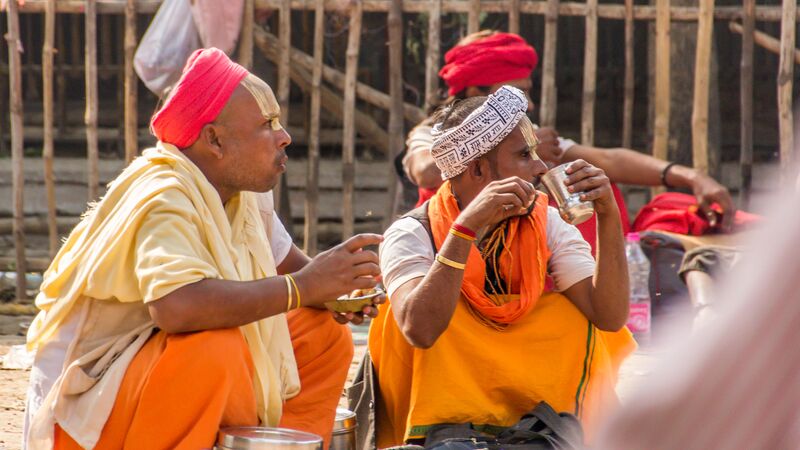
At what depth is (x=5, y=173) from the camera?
9.10 metres

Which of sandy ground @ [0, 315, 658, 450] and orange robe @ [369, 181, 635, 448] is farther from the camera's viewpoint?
sandy ground @ [0, 315, 658, 450]

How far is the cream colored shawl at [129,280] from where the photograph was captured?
3045mm

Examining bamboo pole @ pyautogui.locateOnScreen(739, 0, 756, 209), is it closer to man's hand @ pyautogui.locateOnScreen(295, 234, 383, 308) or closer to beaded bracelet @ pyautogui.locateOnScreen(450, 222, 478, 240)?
beaded bracelet @ pyautogui.locateOnScreen(450, 222, 478, 240)

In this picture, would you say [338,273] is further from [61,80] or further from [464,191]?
[61,80]

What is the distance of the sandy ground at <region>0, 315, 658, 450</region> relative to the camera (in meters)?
Result: 4.50

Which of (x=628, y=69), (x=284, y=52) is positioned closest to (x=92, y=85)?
(x=284, y=52)

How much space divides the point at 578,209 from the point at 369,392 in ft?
2.83

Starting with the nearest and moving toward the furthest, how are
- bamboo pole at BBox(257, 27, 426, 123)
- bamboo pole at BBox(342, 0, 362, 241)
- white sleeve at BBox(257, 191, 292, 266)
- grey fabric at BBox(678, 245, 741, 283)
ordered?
white sleeve at BBox(257, 191, 292, 266) < grey fabric at BBox(678, 245, 741, 283) < bamboo pole at BBox(342, 0, 362, 241) < bamboo pole at BBox(257, 27, 426, 123)

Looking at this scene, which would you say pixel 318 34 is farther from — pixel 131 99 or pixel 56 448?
pixel 56 448

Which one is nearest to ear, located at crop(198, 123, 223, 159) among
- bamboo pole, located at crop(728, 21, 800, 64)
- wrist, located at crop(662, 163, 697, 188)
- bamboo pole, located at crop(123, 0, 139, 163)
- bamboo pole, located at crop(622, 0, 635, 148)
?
wrist, located at crop(662, 163, 697, 188)

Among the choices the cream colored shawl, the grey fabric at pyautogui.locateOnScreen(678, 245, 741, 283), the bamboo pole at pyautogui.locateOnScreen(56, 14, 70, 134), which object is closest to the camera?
the cream colored shawl

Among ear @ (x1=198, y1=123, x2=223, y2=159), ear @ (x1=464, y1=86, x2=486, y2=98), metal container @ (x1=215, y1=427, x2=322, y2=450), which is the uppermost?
ear @ (x1=198, y1=123, x2=223, y2=159)

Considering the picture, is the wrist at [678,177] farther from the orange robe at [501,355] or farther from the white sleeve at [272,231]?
the white sleeve at [272,231]

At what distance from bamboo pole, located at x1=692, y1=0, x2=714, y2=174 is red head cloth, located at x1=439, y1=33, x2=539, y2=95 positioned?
1.60 meters
